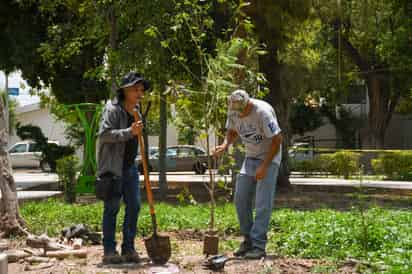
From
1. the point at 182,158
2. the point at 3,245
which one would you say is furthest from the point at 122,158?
the point at 182,158

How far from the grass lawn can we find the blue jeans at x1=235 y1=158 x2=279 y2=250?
37cm

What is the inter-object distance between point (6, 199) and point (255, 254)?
3489mm

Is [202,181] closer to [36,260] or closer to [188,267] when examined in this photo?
[36,260]

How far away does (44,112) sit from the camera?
43.9 metres

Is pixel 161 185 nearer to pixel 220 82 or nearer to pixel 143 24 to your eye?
pixel 143 24

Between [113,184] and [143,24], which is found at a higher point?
[143,24]

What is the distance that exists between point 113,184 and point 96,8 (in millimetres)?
9000

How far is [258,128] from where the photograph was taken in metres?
6.60

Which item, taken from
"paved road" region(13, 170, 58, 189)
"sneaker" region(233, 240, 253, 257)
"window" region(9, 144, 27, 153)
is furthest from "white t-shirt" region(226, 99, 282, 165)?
"window" region(9, 144, 27, 153)

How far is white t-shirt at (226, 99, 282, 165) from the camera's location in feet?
21.3

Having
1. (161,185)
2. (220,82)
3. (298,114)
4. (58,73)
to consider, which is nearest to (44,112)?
(298,114)

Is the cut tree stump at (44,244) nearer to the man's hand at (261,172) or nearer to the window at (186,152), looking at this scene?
the man's hand at (261,172)

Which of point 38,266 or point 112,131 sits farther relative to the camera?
point 38,266

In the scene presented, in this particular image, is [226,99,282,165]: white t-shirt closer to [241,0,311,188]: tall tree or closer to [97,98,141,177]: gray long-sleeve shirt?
[97,98,141,177]: gray long-sleeve shirt
